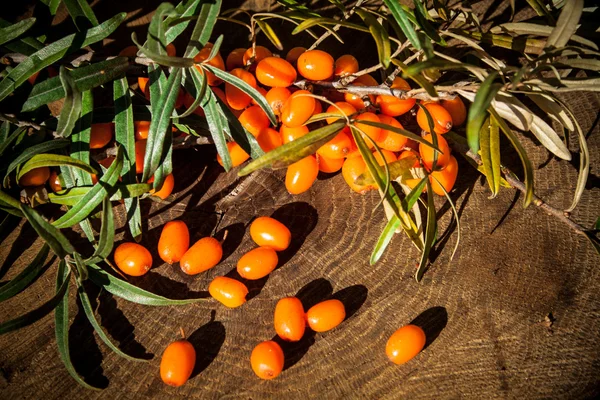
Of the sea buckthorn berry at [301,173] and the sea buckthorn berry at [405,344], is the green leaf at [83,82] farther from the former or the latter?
the sea buckthorn berry at [405,344]

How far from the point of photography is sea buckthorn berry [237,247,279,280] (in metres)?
1.62

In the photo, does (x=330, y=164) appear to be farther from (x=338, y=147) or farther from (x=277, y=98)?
(x=277, y=98)

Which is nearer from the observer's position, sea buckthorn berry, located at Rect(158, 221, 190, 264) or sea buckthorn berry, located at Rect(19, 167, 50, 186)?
sea buckthorn berry, located at Rect(19, 167, 50, 186)

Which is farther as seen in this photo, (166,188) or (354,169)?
(166,188)

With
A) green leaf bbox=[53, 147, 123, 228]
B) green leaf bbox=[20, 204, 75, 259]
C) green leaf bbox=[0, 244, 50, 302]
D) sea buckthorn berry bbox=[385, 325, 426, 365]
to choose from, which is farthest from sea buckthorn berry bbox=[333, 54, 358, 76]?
green leaf bbox=[0, 244, 50, 302]

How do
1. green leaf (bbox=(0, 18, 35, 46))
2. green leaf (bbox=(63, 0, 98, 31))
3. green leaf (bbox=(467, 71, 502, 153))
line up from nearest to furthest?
green leaf (bbox=(467, 71, 502, 153)) → green leaf (bbox=(0, 18, 35, 46)) → green leaf (bbox=(63, 0, 98, 31))

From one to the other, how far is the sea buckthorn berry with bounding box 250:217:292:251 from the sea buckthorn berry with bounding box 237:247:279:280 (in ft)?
0.10

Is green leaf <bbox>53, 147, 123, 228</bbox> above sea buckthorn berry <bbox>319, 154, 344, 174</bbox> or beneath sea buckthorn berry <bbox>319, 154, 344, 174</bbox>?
above

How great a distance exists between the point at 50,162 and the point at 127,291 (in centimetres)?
50

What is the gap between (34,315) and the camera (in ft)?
4.53

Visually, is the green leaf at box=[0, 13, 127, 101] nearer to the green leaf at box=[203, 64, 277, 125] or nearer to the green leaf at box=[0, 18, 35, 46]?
the green leaf at box=[0, 18, 35, 46]

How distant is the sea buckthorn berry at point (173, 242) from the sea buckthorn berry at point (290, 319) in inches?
16.9

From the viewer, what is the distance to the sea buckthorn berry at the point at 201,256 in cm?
163

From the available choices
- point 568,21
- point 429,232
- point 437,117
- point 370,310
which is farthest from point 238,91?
point 568,21
